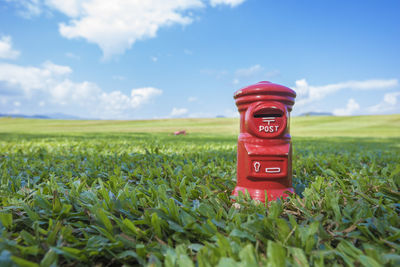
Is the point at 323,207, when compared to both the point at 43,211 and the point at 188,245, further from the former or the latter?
the point at 43,211

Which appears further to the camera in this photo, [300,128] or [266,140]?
[300,128]

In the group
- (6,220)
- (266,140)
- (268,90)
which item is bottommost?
(6,220)

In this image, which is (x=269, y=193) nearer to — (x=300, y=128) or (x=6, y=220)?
(x=6, y=220)

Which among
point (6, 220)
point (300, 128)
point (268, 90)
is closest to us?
point (6, 220)

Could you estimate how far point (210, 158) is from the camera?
4.25 m

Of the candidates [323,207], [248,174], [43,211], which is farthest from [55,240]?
[323,207]

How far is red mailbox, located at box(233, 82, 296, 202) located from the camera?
2.00 meters

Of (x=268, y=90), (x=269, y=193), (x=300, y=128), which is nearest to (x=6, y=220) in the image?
(x=269, y=193)

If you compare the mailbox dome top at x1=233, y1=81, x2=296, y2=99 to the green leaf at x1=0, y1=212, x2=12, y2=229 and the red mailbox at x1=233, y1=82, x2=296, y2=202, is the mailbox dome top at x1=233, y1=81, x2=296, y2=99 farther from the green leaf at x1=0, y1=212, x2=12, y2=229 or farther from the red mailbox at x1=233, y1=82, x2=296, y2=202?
the green leaf at x1=0, y1=212, x2=12, y2=229

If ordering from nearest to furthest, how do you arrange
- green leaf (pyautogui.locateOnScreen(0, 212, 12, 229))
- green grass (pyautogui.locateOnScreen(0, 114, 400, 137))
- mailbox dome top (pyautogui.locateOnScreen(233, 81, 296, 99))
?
green leaf (pyautogui.locateOnScreen(0, 212, 12, 229))
mailbox dome top (pyautogui.locateOnScreen(233, 81, 296, 99))
green grass (pyautogui.locateOnScreen(0, 114, 400, 137))

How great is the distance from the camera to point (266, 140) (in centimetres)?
203

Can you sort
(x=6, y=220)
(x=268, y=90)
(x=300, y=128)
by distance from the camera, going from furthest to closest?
(x=300, y=128) → (x=268, y=90) → (x=6, y=220)

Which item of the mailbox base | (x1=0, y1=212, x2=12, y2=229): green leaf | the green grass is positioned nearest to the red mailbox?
the mailbox base

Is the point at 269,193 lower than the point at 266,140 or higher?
lower
